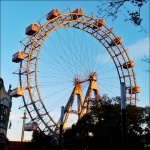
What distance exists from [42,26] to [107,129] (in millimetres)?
16541

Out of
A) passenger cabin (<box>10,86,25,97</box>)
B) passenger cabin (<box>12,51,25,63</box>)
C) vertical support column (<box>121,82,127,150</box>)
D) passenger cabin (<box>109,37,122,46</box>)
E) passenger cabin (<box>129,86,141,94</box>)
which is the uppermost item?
passenger cabin (<box>109,37,122,46</box>)

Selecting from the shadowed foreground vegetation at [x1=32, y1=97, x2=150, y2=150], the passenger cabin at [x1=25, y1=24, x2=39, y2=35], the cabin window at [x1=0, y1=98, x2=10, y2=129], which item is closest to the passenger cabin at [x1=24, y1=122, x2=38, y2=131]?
the cabin window at [x1=0, y1=98, x2=10, y2=129]

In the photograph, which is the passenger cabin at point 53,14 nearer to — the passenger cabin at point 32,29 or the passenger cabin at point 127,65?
the passenger cabin at point 32,29

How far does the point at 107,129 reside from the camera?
95.9 ft

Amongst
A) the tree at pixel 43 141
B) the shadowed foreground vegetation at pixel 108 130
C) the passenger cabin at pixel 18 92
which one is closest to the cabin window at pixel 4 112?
the passenger cabin at pixel 18 92

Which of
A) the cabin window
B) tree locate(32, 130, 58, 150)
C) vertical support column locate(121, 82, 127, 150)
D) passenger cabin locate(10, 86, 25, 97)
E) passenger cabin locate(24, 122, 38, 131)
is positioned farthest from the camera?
tree locate(32, 130, 58, 150)

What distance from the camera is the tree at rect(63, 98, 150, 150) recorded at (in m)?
29.0

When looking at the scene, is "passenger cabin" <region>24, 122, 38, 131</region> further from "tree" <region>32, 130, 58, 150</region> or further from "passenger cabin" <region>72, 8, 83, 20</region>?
"passenger cabin" <region>72, 8, 83, 20</region>

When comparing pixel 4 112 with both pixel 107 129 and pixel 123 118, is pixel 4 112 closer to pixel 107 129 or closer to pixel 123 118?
pixel 107 129

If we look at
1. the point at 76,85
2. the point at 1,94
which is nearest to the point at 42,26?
the point at 76,85

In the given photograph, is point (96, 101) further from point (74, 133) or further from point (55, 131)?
point (55, 131)

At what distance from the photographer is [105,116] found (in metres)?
30.4

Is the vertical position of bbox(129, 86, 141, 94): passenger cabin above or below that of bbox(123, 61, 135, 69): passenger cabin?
below

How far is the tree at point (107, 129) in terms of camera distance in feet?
95.1
